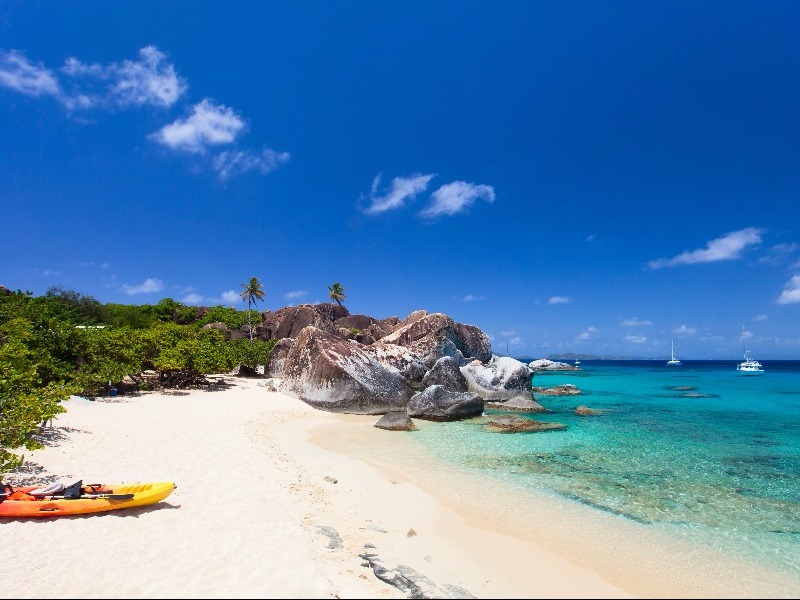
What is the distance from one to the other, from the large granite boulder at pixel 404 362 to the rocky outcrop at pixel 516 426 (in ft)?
35.3

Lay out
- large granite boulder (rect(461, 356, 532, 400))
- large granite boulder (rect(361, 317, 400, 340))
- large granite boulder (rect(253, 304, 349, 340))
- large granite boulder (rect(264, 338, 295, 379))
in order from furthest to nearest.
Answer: large granite boulder (rect(361, 317, 400, 340)) < large granite boulder (rect(253, 304, 349, 340)) < large granite boulder (rect(264, 338, 295, 379)) < large granite boulder (rect(461, 356, 532, 400))

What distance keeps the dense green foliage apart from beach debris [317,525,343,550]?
208 inches

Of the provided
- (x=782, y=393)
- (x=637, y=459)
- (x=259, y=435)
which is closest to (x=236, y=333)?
(x=259, y=435)

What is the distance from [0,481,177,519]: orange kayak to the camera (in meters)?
6.98

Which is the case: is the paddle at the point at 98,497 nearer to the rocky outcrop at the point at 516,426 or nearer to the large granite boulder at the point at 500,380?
the rocky outcrop at the point at 516,426

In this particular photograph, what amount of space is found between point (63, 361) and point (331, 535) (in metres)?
15.0

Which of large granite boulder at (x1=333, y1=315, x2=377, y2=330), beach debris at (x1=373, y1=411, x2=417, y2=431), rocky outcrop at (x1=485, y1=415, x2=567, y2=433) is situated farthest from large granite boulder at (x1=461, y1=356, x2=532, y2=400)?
large granite boulder at (x1=333, y1=315, x2=377, y2=330)

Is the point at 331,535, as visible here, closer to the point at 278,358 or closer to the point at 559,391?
the point at 278,358

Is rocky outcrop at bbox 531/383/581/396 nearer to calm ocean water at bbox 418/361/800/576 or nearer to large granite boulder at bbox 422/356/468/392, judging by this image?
large granite boulder at bbox 422/356/468/392

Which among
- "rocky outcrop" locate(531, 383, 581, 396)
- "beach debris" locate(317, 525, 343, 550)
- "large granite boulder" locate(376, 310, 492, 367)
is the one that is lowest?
"beach debris" locate(317, 525, 343, 550)

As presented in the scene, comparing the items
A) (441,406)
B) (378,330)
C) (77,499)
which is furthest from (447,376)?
(378,330)

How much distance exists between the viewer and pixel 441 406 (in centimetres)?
2027

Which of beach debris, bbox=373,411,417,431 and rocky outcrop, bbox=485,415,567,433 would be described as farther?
rocky outcrop, bbox=485,415,567,433

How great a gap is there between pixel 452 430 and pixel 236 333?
125 feet
